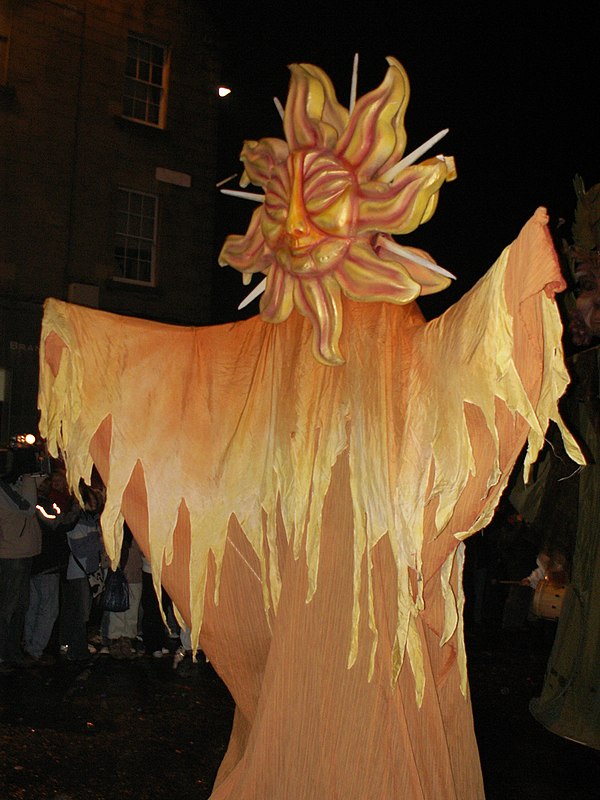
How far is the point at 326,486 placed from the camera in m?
2.65

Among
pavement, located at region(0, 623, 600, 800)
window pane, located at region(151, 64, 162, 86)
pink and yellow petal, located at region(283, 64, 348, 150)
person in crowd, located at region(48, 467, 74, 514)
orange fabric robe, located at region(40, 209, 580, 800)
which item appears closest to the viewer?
orange fabric robe, located at region(40, 209, 580, 800)

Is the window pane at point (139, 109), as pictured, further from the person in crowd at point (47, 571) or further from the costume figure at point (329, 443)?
the costume figure at point (329, 443)

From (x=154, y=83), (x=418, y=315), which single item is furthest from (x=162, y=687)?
(x=154, y=83)

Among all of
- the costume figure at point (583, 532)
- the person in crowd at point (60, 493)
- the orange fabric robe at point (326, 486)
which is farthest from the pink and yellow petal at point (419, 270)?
the person in crowd at point (60, 493)

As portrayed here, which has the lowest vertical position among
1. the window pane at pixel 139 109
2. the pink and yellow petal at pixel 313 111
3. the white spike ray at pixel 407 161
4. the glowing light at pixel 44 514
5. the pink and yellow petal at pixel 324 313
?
the glowing light at pixel 44 514

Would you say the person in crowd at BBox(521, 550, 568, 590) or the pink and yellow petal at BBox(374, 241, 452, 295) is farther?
the person in crowd at BBox(521, 550, 568, 590)

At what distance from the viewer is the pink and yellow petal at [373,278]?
2547 mm

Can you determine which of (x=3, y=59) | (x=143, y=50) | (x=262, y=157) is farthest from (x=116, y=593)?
(x=143, y=50)

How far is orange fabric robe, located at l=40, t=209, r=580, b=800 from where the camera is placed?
2.33m

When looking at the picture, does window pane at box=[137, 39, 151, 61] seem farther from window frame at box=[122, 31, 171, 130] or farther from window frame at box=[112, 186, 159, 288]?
window frame at box=[112, 186, 159, 288]

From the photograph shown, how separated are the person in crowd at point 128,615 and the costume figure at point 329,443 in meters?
4.11

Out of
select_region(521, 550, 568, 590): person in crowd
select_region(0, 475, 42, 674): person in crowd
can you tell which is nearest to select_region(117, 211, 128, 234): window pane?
select_region(0, 475, 42, 674): person in crowd

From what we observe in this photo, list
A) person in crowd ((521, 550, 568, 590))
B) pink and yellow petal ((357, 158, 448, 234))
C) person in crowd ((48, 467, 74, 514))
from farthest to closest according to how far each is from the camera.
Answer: person in crowd ((48, 467, 74, 514))
person in crowd ((521, 550, 568, 590))
pink and yellow petal ((357, 158, 448, 234))

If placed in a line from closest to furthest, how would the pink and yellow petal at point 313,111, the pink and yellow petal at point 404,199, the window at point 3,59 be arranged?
the pink and yellow petal at point 404,199 → the pink and yellow petal at point 313,111 → the window at point 3,59
